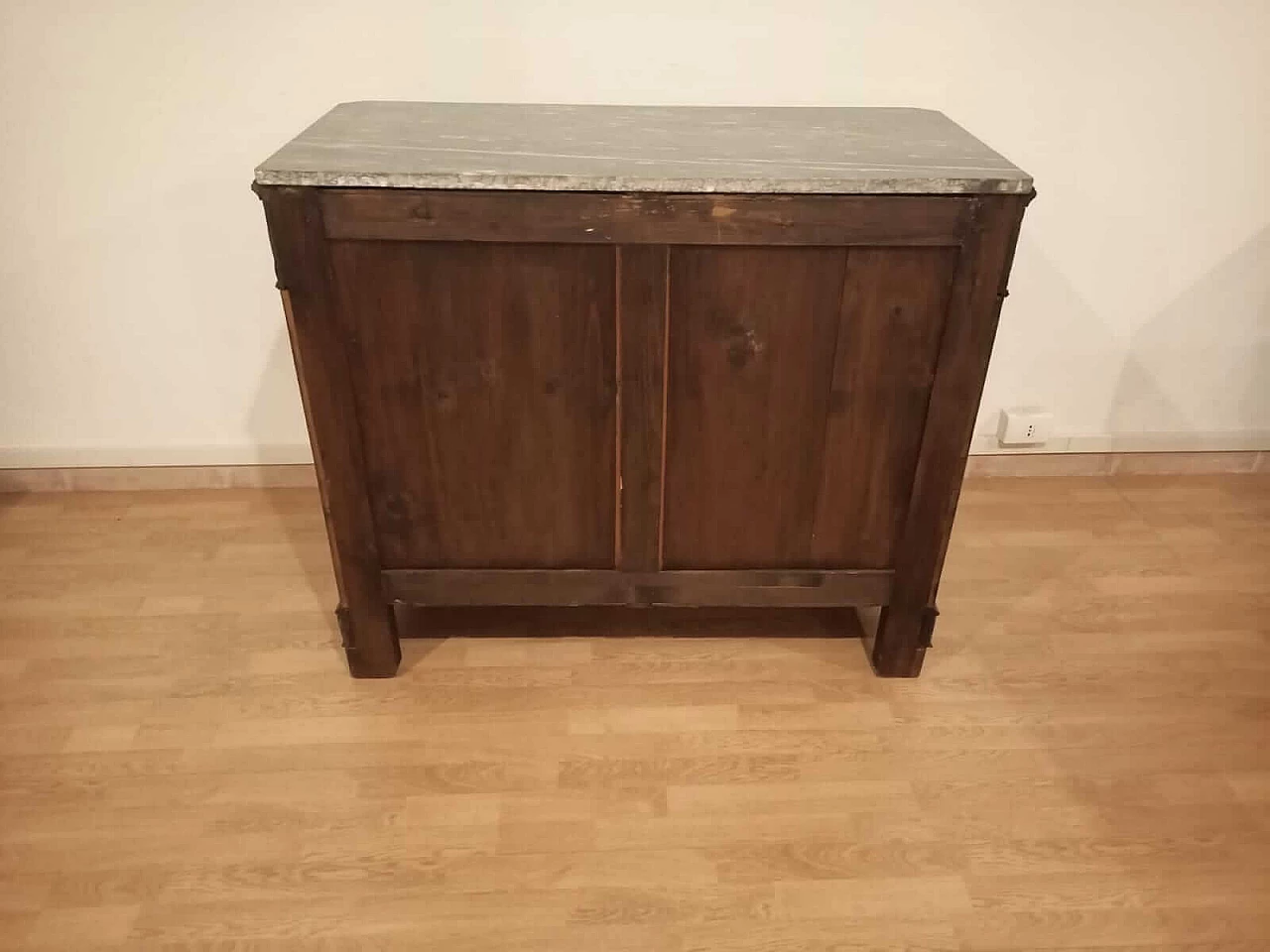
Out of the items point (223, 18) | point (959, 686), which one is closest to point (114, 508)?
point (223, 18)

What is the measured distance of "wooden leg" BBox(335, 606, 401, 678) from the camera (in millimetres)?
1580

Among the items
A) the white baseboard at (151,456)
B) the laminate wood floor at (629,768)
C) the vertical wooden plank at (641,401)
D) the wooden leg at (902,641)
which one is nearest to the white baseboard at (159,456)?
the white baseboard at (151,456)

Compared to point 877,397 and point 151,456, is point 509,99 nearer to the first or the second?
point 877,397

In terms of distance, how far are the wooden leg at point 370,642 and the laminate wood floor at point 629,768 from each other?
1.9 inches

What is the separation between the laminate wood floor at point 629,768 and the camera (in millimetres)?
1274

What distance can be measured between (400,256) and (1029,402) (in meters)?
1.54

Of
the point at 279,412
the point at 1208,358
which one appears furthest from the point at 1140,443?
the point at 279,412

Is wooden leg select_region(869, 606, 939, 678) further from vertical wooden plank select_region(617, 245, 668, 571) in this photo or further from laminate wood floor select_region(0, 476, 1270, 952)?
vertical wooden plank select_region(617, 245, 668, 571)

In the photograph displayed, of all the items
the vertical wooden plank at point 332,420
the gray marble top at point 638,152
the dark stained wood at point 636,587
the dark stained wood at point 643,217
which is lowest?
the dark stained wood at point 636,587

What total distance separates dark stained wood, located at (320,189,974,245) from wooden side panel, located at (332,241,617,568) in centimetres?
3

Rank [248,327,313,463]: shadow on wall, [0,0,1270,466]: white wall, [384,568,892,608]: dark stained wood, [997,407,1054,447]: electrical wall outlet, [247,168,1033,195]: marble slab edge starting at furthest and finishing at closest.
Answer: [997,407,1054,447]: electrical wall outlet < [248,327,313,463]: shadow on wall < [0,0,1270,466]: white wall < [384,568,892,608]: dark stained wood < [247,168,1033,195]: marble slab edge

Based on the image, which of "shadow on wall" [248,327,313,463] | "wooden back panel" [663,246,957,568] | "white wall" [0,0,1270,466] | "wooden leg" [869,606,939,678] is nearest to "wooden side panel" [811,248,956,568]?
"wooden back panel" [663,246,957,568]

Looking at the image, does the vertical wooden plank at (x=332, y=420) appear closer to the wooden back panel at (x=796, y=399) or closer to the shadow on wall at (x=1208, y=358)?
the wooden back panel at (x=796, y=399)

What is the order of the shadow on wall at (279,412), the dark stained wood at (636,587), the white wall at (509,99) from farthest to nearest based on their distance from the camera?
the shadow on wall at (279,412)
the white wall at (509,99)
the dark stained wood at (636,587)
